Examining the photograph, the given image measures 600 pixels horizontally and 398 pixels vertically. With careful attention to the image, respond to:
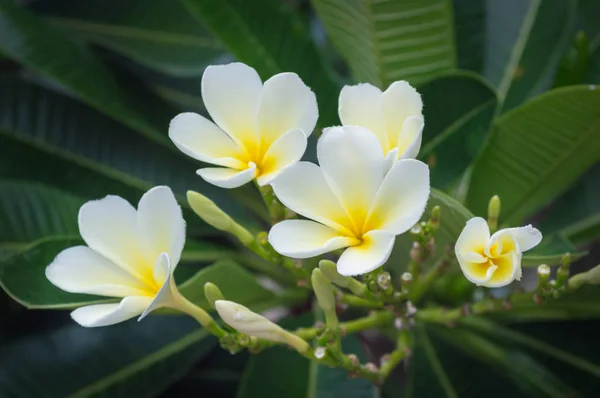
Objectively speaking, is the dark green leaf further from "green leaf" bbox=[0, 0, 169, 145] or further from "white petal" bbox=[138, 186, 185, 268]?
"white petal" bbox=[138, 186, 185, 268]

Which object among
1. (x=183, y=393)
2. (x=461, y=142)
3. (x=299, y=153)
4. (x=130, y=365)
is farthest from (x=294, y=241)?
(x=183, y=393)

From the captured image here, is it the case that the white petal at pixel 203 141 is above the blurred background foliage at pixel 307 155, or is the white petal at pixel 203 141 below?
above

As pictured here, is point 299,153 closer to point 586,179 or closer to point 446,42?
point 446,42

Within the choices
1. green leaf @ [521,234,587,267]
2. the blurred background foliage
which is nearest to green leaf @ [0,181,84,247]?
the blurred background foliage

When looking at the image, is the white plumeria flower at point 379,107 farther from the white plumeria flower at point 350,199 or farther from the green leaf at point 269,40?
the green leaf at point 269,40

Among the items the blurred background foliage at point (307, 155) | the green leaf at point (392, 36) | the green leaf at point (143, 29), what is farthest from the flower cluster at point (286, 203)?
the green leaf at point (143, 29)

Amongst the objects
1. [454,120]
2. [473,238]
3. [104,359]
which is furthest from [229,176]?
[104,359]
